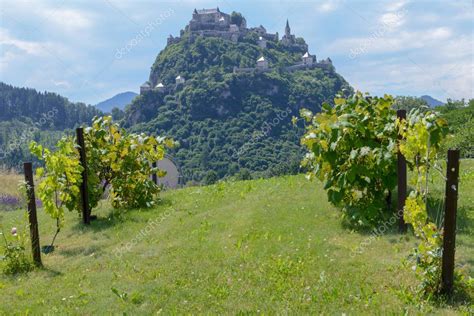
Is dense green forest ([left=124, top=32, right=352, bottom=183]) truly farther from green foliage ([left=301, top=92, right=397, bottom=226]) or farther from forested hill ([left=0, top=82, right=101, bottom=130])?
green foliage ([left=301, top=92, right=397, bottom=226])

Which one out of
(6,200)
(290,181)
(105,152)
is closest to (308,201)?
(290,181)

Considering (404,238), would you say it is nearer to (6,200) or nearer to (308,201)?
(308,201)

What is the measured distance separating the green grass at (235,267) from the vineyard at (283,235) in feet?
0.09

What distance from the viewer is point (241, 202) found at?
35.9ft

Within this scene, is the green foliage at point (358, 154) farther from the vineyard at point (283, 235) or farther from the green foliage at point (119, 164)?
the green foliage at point (119, 164)

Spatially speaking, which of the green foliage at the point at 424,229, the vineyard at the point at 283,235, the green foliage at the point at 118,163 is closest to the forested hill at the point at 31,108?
the green foliage at the point at 118,163

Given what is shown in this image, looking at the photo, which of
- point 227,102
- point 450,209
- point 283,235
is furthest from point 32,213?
point 227,102

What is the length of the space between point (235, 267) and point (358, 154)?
120 inches

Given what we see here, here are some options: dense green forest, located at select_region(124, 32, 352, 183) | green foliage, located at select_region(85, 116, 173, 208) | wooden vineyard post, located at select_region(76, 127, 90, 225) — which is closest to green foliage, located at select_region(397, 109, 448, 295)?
green foliage, located at select_region(85, 116, 173, 208)

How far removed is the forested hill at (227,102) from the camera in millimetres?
99000

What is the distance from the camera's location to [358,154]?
25.5 ft

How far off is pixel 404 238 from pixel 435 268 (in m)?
2.05

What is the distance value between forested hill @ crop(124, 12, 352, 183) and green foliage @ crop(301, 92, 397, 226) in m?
73.5

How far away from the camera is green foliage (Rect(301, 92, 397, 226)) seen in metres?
7.74
